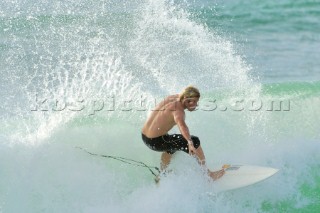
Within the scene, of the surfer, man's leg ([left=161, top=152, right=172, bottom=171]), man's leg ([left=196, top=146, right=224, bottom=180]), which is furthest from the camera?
man's leg ([left=161, top=152, right=172, bottom=171])

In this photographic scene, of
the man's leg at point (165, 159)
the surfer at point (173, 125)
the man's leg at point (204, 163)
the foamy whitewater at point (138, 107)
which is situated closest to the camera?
the surfer at point (173, 125)

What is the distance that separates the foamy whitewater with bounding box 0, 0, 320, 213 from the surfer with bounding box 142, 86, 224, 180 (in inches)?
9.4

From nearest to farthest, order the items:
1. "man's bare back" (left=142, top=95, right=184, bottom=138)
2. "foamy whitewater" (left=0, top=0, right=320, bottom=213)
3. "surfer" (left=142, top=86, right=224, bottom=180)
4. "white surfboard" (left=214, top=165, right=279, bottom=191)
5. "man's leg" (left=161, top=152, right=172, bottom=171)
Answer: "surfer" (left=142, top=86, right=224, bottom=180)
"man's bare back" (left=142, top=95, right=184, bottom=138)
"white surfboard" (left=214, top=165, right=279, bottom=191)
"foamy whitewater" (left=0, top=0, right=320, bottom=213)
"man's leg" (left=161, top=152, right=172, bottom=171)

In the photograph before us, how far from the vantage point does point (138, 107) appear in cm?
875

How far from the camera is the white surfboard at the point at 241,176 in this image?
22.1 ft

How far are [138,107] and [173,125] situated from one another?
223cm

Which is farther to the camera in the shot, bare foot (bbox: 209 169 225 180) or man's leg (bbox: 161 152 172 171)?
man's leg (bbox: 161 152 172 171)

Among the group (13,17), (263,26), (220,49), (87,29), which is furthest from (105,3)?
(220,49)

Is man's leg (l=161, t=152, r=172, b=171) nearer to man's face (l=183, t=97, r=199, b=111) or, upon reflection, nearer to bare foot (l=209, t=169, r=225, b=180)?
bare foot (l=209, t=169, r=225, b=180)

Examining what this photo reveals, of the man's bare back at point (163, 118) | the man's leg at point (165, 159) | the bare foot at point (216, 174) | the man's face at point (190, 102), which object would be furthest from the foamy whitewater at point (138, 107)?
the man's face at point (190, 102)

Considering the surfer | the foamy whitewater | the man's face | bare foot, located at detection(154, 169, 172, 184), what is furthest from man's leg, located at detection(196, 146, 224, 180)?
the man's face

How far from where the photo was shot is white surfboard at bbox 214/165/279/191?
674cm

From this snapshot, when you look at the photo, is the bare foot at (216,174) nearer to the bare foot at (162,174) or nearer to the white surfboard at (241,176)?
the white surfboard at (241,176)

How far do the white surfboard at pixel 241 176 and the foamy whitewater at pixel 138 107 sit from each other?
14 cm
